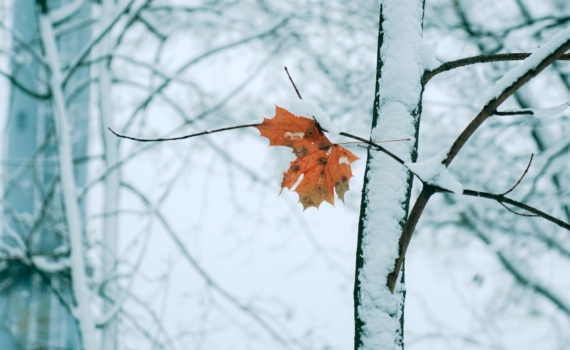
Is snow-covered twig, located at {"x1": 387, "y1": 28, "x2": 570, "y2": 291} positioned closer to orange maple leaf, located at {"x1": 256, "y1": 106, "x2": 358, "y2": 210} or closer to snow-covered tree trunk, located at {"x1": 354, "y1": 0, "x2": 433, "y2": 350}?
snow-covered tree trunk, located at {"x1": 354, "y1": 0, "x2": 433, "y2": 350}

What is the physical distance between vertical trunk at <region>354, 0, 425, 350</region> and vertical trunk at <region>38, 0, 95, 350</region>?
226 cm

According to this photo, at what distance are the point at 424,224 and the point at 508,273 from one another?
99 centimetres

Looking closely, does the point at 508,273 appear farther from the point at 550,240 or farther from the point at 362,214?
the point at 362,214

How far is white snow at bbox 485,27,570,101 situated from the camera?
816mm

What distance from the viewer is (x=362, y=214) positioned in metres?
1.04

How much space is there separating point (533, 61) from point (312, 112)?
0.40 metres

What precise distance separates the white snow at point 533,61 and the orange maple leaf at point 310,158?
32 centimetres

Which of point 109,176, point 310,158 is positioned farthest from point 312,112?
point 109,176

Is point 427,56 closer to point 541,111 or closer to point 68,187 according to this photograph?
point 541,111

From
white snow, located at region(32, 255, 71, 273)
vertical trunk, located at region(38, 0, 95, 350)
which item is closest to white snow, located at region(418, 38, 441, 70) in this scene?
vertical trunk, located at region(38, 0, 95, 350)

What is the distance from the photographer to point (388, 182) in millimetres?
1026

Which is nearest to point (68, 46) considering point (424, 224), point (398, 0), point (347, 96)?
point (347, 96)

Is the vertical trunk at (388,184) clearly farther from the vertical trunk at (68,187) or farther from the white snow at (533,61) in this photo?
the vertical trunk at (68,187)

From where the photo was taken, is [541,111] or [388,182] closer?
[541,111]
